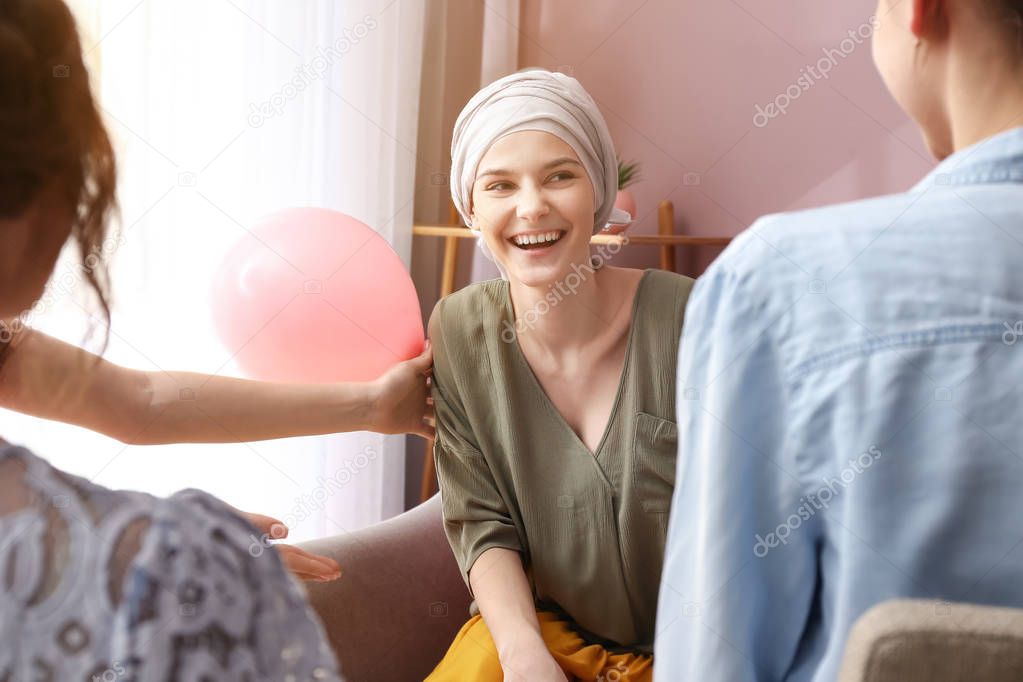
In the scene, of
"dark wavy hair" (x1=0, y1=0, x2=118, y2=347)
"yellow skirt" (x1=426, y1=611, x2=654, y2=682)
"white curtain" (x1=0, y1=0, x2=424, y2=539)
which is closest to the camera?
"dark wavy hair" (x1=0, y1=0, x2=118, y2=347)

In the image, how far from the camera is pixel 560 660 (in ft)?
3.96

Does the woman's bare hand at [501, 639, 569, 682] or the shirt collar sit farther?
the woman's bare hand at [501, 639, 569, 682]

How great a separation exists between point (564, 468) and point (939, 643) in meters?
0.79

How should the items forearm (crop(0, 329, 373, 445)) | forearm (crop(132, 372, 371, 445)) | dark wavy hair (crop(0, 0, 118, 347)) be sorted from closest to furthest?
dark wavy hair (crop(0, 0, 118, 347)) → forearm (crop(0, 329, 373, 445)) → forearm (crop(132, 372, 371, 445))

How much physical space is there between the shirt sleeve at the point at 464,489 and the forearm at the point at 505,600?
0.02 m

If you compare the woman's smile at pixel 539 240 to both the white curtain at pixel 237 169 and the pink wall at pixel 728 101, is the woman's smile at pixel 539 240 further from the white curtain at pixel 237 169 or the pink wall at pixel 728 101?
the pink wall at pixel 728 101

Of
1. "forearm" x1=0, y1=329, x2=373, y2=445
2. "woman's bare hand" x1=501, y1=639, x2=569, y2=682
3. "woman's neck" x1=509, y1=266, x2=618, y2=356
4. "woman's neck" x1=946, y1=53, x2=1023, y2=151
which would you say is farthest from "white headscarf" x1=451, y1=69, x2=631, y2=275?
"woman's neck" x1=946, y1=53, x2=1023, y2=151

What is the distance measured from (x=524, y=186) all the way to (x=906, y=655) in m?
0.92

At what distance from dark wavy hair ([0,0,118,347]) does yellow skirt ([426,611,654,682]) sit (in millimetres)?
913

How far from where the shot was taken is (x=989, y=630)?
0.48m

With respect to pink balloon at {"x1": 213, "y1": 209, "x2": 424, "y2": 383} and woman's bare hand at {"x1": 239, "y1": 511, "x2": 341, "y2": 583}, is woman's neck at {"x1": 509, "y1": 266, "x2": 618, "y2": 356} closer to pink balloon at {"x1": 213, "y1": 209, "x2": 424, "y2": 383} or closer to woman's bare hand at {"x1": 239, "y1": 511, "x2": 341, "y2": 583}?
pink balloon at {"x1": 213, "y1": 209, "x2": 424, "y2": 383}

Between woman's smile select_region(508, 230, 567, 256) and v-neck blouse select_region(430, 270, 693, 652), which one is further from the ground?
woman's smile select_region(508, 230, 567, 256)

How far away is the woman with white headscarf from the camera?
A: 1224 millimetres

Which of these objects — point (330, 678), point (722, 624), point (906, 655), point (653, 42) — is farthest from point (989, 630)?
point (653, 42)
